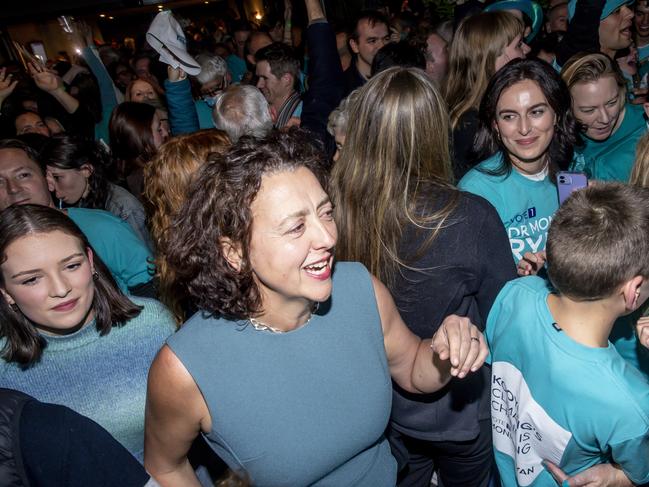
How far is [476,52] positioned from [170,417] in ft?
9.03

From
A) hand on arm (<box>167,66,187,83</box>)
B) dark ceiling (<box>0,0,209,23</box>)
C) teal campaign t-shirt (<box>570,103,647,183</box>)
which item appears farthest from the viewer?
dark ceiling (<box>0,0,209,23</box>)

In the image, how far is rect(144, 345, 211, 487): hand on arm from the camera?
1310 millimetres

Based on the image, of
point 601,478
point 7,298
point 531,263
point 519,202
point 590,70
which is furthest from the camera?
point 590,70

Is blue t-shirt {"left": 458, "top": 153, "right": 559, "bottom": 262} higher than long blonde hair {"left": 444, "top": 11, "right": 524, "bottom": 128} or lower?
lower

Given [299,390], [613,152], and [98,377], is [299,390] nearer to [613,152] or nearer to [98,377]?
[98,377]

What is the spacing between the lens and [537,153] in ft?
7.44

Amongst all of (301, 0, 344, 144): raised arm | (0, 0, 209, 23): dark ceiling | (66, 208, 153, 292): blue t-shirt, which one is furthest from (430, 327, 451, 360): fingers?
(0, 0, 209, 23): dark ceiling

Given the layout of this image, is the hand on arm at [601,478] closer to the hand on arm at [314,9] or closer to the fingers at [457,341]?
the fingers at [457,341]

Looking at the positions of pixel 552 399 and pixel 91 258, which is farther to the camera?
pixel 91 258

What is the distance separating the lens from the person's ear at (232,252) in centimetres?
137

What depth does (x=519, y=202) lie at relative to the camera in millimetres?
2254

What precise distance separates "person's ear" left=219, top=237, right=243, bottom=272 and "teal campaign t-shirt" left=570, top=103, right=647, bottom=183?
2.15m

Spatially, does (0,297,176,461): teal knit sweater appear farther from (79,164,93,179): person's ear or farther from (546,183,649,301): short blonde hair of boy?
(79,164,93,179): person's ear

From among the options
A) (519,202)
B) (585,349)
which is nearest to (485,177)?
(519,202)
